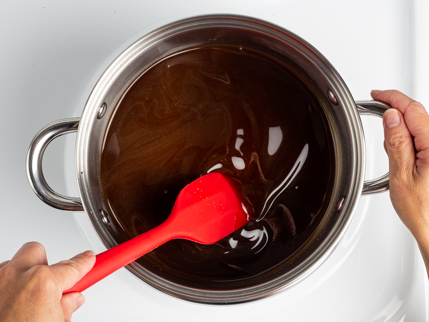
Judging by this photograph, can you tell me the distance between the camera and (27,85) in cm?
101

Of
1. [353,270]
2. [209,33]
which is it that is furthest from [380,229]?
→ [209,33]

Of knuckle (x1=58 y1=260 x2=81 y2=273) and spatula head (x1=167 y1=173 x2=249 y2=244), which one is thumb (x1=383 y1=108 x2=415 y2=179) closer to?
spatula head (x1=167 y1=173 x2=249 y2=244)

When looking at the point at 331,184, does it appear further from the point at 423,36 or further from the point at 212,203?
the point at 423,36

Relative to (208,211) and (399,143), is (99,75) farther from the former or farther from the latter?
(399,143)

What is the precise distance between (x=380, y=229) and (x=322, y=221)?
0.25m

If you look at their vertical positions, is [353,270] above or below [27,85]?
below

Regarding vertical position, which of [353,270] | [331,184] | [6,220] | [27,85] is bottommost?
[353,270]

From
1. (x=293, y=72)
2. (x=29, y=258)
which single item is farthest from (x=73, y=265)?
(x=293, y=72)

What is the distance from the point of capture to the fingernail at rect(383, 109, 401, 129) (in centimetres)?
81

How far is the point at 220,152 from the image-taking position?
3.05ft

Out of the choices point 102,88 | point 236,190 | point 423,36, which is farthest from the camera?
point 423,36

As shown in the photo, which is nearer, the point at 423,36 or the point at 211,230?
the point at 211,230

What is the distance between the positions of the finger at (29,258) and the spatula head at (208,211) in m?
0.27

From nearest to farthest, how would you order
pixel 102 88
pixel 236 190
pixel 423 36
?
pixel 102 88
pixel 236 190
pixel 423 36
